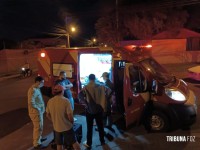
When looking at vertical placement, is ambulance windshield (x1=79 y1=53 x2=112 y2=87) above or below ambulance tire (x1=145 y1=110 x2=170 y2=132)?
above

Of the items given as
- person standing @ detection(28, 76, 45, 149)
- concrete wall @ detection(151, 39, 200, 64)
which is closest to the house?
concrete wall @ detection(151, 39, 200, 64)

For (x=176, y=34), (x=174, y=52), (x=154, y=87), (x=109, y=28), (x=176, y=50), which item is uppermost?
(x=109, y=28)

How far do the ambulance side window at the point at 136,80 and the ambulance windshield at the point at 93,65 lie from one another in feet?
5.25

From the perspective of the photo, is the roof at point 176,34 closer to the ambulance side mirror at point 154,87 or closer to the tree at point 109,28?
the tree at point 109,28

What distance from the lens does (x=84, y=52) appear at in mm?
8828

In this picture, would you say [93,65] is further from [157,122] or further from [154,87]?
[157,122]

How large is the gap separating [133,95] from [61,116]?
7.48 feet

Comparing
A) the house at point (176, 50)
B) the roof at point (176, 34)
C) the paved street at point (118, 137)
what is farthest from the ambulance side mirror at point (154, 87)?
the roof at point (176, 34)

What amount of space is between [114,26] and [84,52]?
2100 cm

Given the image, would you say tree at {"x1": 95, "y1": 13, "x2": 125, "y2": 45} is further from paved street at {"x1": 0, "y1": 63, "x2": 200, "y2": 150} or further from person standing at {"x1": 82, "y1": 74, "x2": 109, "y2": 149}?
person standing at {"x1": 82, "y1": 74, "x2": 109, "y2": 149}

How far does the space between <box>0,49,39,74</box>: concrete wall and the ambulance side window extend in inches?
851

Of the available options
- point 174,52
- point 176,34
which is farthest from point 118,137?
point 176,34

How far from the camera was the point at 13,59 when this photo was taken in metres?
27.9

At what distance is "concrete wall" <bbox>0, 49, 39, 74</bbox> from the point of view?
2686 centimetres
